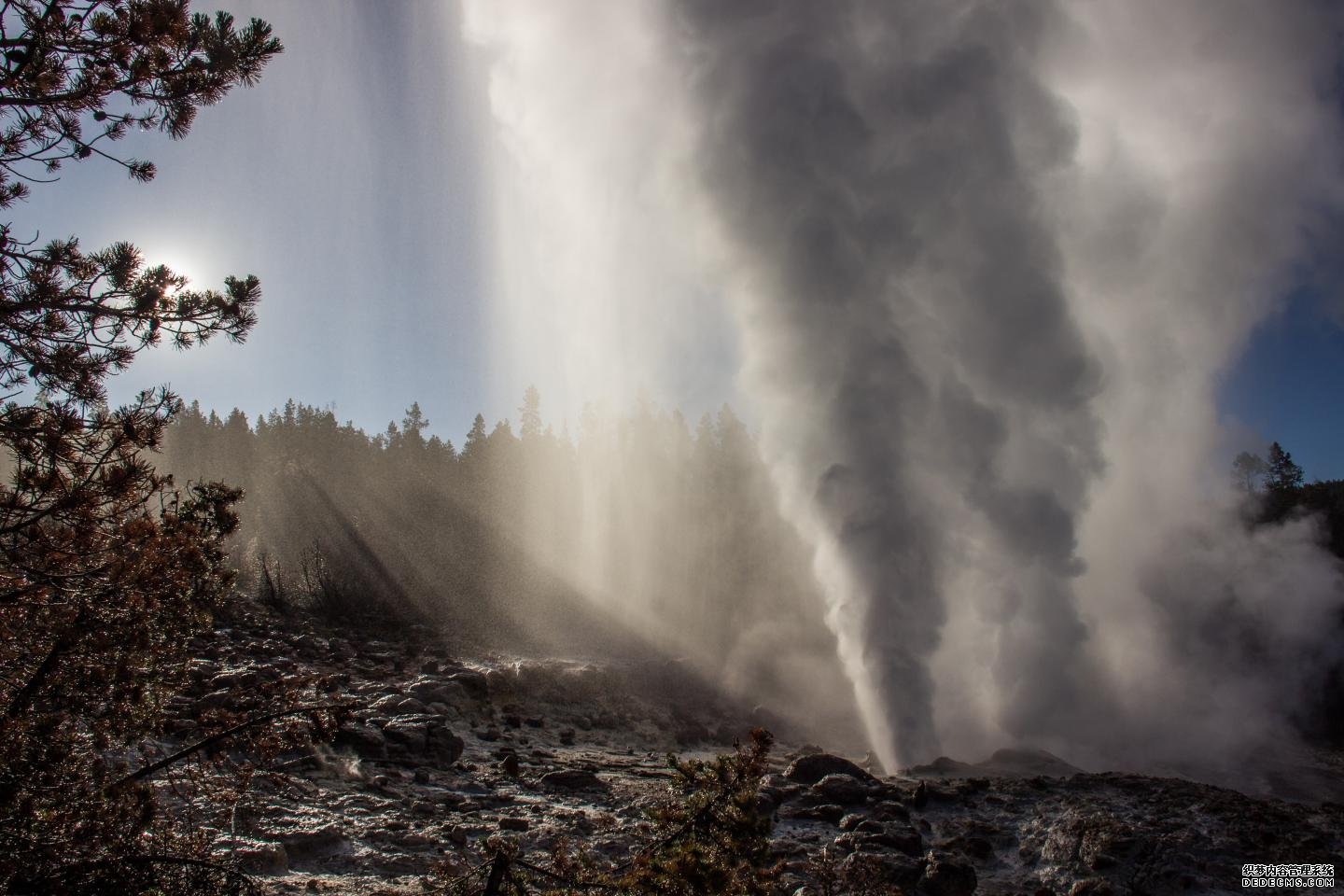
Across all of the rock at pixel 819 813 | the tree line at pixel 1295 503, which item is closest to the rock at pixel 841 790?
the rock at pixel 819 813

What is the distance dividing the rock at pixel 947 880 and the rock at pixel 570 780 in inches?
228

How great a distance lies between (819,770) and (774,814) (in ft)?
7.84

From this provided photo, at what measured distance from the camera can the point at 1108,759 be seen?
56.0 feet

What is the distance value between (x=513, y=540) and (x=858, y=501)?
29.6 m

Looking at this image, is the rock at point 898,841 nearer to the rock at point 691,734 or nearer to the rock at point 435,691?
the rock at point 691,734

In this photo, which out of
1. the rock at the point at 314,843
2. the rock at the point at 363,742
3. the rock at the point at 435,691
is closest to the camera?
Result: the rock at the point at 314,843

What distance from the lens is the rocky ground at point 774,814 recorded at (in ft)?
26.2

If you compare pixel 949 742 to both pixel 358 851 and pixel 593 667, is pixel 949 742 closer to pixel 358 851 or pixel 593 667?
pixel 593 667

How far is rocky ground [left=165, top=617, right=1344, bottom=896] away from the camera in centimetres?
800

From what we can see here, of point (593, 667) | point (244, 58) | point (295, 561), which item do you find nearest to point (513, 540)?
point (295, 561)

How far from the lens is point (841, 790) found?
1170 centimetres

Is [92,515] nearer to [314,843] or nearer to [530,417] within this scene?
[314,843]

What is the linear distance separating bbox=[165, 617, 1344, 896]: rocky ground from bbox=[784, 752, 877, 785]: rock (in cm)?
4

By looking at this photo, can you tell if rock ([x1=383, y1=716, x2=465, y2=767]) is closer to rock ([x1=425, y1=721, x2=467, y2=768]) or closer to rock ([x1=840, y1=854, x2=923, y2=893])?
rock ([x1=425, y1=721, x2=467, y2=768])
